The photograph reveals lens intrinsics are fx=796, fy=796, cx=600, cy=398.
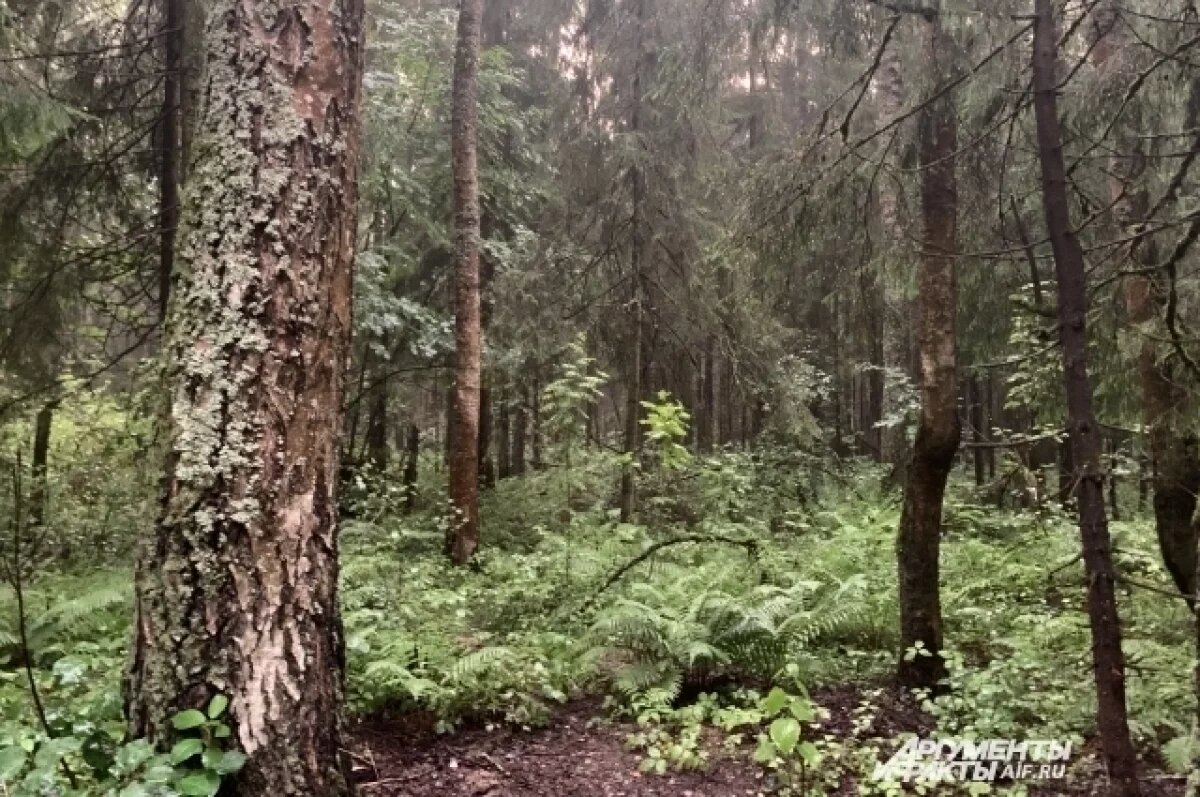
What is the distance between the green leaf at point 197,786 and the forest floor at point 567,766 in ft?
3.68

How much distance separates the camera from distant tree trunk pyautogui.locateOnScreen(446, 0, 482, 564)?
8992 mm

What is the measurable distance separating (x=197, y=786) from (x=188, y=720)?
211 mm

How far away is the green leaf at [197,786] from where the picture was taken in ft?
8.00

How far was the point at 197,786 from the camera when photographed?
2.46m

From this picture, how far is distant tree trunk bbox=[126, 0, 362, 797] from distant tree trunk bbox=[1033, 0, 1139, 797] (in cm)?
285

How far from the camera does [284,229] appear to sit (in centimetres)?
294

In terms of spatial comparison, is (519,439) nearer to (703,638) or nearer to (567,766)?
(703,638)

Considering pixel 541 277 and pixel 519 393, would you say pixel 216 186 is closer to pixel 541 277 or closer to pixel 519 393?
pixel 541 277

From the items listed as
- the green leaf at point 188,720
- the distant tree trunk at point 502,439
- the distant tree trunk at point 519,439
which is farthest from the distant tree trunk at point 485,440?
the green leaf at point 188,720

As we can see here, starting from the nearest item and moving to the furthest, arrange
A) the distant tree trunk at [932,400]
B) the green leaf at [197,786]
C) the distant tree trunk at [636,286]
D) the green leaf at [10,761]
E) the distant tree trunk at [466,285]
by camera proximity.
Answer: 1. the green leaf at [10,761]
2. the green leaf at [197,786]
3. the distant tree trunk at [932,400]
4. the distant tree trunk at [466,285]
5. the distant tree trunk at [636,286]

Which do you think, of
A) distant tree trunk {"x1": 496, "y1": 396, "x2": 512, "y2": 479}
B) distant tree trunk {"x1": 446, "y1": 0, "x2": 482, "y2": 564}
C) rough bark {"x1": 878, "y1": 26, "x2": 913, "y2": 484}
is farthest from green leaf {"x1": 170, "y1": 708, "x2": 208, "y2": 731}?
distant tree trunk {"x1": 496, "y1": 396, "x2": 512, "y2": 479}

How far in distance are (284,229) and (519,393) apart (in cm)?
1225

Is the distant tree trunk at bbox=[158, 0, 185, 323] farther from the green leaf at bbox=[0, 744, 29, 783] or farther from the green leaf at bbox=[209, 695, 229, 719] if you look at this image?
the green leaf at bbox=[0, 744, 29, 783]

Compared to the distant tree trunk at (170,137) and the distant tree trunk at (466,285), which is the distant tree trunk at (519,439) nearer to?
the distant tree trunk at (466,285)
